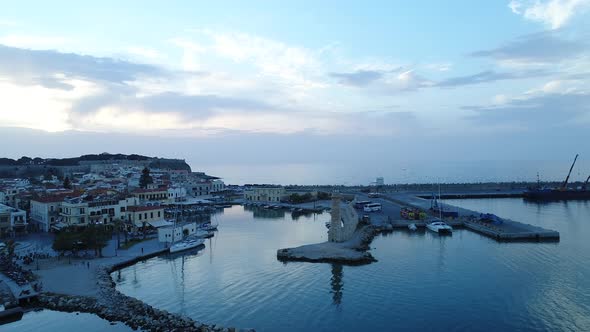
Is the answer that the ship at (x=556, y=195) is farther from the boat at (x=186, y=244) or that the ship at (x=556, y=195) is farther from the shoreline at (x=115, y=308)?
the shoreline at (x=115, y=308)

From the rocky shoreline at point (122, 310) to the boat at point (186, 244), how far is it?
7.43 meters

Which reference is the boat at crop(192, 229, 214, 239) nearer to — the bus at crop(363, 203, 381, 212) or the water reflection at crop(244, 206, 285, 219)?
the water reflection at crop(244, 206, 285, 219)

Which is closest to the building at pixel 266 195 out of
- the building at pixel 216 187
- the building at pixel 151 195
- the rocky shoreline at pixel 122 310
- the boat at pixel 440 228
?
the building at pixel 216 187

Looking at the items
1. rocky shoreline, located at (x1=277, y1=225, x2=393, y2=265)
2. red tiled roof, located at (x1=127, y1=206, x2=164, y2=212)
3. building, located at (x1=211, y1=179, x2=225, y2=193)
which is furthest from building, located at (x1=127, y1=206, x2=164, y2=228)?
building, located at (x1=211, y1=179, x2=225, y2=193)

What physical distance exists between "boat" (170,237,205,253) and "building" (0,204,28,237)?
11.3 meters

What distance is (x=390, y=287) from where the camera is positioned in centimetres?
1802

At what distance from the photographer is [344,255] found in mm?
22875

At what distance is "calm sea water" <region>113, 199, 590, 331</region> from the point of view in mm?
14672

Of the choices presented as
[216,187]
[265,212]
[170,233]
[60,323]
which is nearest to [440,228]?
[170,233]

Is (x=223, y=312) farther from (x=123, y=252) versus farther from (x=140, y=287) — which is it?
(x=123, y=252)

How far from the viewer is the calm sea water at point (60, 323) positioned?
47.5 feet

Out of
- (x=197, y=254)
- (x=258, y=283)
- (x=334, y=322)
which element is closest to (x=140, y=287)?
(x=258, y=283)

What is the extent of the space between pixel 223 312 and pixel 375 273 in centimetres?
784

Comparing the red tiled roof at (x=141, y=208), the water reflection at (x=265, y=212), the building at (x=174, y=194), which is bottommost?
the water reflection at (x=265, y=212)
